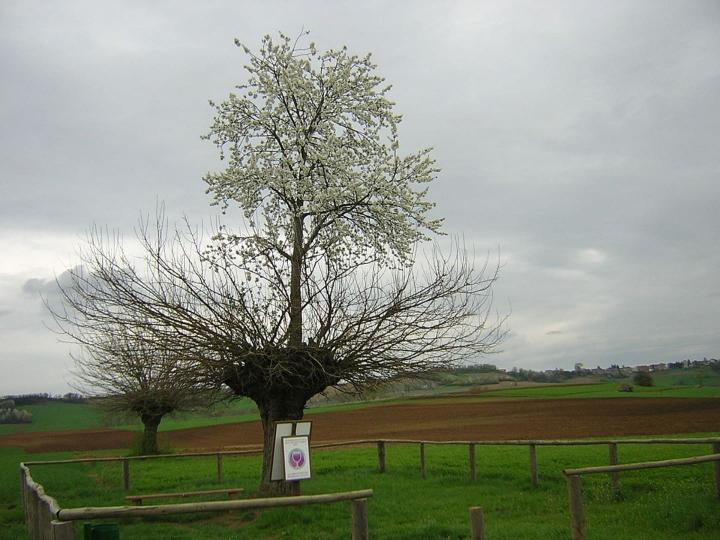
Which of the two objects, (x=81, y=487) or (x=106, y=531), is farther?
(x=81, y=487)

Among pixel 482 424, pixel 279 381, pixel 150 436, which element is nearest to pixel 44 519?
pixel 279 381

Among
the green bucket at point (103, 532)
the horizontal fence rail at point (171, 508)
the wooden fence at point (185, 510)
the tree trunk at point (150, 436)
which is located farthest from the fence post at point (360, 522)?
the tree trunk at point (150, 436)

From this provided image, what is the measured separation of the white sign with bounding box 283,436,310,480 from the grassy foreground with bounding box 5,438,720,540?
2.26 feet

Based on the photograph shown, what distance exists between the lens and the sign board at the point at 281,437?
42.5 feet

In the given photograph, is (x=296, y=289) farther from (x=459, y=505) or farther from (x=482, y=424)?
(x=482, y=424)

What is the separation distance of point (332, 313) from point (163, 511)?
25.3 feet

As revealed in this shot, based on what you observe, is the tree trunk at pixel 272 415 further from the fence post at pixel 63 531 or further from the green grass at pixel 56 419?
the green grass at pixel 56 419

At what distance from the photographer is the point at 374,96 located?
17453mm

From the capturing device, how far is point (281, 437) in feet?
42.5

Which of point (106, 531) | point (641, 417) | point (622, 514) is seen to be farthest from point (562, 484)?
point (641, 417)

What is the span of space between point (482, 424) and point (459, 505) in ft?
102

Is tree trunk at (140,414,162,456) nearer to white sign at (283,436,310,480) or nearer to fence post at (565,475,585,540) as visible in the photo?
white sign at (283,436,310,480)

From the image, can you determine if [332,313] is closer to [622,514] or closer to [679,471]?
[622,514]

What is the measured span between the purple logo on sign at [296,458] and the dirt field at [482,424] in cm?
2110
